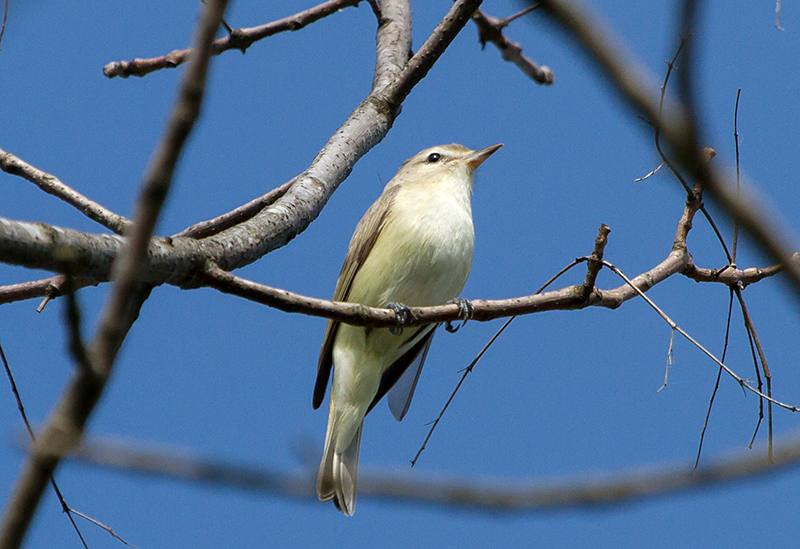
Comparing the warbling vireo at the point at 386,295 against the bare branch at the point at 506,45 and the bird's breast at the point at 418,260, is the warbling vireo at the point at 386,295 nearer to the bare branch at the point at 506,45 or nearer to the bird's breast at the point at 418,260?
the bird's breast at the point at 418,260

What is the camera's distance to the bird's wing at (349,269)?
5.91 meters

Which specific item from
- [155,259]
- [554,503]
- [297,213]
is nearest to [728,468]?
[554,503]

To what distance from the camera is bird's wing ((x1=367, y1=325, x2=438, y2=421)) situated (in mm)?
6090

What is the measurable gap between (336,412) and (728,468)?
5.18m

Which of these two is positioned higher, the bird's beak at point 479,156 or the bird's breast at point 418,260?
the bird's beak at point 479,156

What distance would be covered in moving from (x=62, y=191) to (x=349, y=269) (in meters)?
2.52

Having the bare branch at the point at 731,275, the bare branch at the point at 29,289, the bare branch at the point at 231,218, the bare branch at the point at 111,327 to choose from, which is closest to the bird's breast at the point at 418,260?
the bare branch at the point at 231,218

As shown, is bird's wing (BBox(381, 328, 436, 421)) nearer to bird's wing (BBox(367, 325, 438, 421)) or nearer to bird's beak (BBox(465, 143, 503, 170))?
bird's wing (BBox(367, 325, 438, 421))

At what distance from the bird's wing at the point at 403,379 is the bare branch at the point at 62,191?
2976 millimetres

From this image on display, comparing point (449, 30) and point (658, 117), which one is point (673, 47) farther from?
point (449, 30)

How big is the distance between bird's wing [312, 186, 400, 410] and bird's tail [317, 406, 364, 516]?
9.3 inches

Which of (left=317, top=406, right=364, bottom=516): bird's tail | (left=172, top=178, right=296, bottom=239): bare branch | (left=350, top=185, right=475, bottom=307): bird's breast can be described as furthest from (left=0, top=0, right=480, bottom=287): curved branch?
(left=317, top=406, right=364, bottom=516): bird's tail

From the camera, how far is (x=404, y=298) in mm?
5633

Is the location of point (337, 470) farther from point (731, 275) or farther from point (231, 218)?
point (731, 275)
